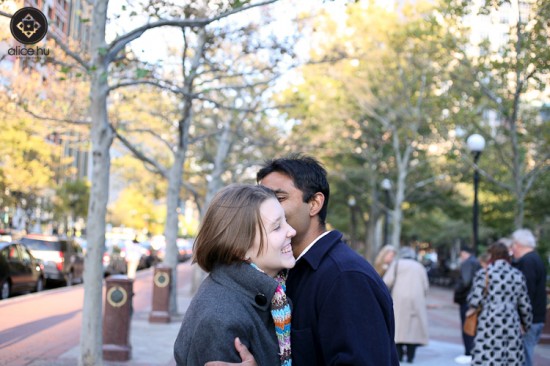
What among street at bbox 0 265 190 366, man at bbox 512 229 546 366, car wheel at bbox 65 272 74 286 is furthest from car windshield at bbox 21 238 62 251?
man at bbox 512 229 546 366

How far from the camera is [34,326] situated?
1436cm

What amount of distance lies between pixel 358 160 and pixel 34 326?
31839 millimetres

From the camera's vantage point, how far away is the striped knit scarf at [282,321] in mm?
2730

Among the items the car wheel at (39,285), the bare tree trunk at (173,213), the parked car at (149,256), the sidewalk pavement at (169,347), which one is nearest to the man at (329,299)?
the sidewalk pavement at (169,347)

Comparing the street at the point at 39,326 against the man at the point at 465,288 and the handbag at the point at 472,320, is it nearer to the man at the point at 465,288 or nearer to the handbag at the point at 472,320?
the handbag at the point at 472,320

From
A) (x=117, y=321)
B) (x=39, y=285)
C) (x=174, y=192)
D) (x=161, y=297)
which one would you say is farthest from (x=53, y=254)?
(x=117, y=321)

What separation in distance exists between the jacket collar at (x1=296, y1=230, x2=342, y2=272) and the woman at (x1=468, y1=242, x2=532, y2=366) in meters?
6.06

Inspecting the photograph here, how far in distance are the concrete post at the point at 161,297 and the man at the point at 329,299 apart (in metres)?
14.0

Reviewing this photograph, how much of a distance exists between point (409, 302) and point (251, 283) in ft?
31.5

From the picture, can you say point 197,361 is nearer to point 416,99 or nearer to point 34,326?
point 34,326

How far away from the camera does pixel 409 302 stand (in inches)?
472

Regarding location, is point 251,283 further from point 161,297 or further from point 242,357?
point 161,297

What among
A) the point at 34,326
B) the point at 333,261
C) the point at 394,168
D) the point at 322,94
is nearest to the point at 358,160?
the point at 394,168

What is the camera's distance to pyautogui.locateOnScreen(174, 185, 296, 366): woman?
2.61m
